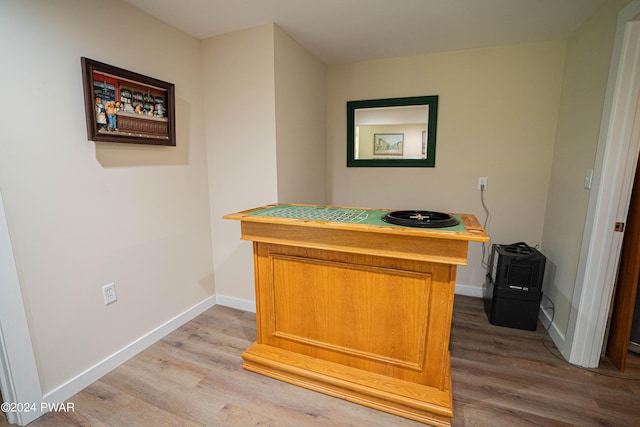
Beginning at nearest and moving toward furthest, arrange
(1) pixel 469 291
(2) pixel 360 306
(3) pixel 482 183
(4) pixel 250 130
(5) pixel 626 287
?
(2) pixel 360 306, (5) pixel 626 287, (4) pixel 250 130, (3) pixel 482 183, (1) pixel 469 291

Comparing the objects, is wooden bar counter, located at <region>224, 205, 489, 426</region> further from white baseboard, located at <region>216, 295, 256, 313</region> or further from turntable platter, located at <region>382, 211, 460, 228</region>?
white baseboard, located at <region>216, 295, 256, 313</region>

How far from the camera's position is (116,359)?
76.0 inches

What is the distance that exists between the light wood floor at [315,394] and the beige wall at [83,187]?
10.7 inches

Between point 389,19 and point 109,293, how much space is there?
2.70m

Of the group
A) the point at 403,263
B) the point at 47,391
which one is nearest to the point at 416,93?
the point at 403,263

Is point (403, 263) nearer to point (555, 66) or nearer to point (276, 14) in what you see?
point (276, 14)

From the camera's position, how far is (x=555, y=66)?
2463 mm

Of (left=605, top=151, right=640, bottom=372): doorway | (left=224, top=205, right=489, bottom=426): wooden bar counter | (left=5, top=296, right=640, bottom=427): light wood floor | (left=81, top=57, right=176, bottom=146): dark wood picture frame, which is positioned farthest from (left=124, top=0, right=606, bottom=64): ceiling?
(left=5, top=296, right=640, bottom=427): light wood floor

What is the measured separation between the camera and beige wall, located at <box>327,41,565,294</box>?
2.55 m

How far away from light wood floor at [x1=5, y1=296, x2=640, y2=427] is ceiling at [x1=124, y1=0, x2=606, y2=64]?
2358mm

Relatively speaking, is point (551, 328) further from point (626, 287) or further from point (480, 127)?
point (480, 127)

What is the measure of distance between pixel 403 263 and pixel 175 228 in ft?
5.91

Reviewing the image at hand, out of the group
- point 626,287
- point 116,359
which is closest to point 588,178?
point 626,287

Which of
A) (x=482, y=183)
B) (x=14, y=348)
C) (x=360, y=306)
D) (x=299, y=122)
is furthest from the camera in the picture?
(x=482, y=183)
